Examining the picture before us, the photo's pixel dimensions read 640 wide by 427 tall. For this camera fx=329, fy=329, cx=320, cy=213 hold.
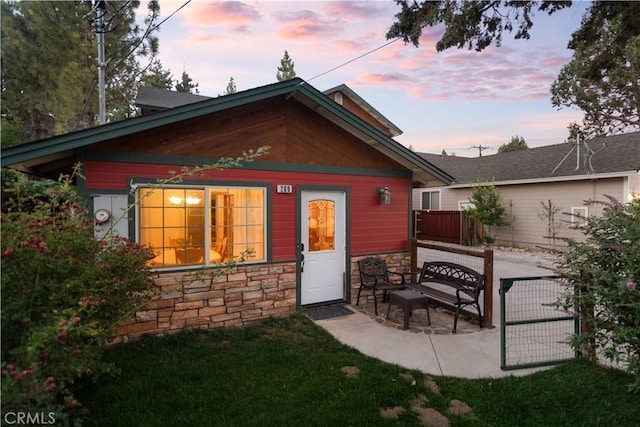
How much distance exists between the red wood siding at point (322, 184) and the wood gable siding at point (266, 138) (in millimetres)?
260

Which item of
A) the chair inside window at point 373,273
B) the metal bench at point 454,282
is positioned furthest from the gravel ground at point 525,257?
the chair inside window at point 373,273

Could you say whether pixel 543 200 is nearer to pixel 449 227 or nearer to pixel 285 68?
pixel 449 227

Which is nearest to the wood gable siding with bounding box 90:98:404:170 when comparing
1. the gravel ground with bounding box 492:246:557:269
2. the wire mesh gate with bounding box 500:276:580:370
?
the wire mesh gate with bounding box 500:276:580:370

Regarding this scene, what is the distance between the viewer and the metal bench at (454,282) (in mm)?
5051

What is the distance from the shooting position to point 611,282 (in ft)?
10.9

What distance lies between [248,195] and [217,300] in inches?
68.7

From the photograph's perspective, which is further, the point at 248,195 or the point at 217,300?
the point at 248,195

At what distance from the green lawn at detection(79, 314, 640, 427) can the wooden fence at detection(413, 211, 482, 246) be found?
10.6 metres

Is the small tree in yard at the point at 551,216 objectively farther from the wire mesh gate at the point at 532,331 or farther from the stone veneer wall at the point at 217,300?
the stone veneer wall at the point at 217,300

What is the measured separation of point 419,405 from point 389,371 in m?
0.62

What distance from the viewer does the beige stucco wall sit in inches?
452

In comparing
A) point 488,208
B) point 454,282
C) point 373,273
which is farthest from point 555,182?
point 373,273

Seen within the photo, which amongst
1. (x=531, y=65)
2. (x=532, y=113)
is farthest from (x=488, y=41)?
(x=532, y=113)

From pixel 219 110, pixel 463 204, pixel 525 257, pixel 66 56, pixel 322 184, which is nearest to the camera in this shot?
pixel 219 110
